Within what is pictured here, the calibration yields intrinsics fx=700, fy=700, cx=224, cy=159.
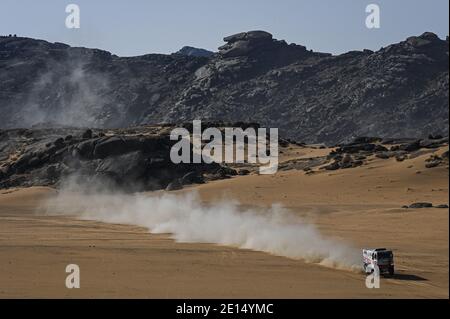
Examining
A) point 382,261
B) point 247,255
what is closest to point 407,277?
point 382,261

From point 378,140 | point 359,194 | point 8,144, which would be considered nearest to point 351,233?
point 359,194

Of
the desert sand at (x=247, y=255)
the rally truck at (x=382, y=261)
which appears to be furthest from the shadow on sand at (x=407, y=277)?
the rally truck at (x=382, y=261)

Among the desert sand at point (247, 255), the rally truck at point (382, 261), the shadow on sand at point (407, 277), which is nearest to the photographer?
the desert sand at point (247, 255)

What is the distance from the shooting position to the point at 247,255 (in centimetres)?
2677

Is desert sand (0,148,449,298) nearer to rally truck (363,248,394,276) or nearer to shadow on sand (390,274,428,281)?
shadow on sand (390,274,428,281)

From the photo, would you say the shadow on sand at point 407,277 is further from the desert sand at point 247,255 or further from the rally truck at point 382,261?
the rally truck at point 382,261

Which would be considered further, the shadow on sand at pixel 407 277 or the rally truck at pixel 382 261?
the rally truck at pixel 382 261

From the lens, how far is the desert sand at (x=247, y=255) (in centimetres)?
1944

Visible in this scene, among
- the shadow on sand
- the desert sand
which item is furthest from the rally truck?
the desert sand

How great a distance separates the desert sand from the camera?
19438 millimetres

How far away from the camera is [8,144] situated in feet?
276

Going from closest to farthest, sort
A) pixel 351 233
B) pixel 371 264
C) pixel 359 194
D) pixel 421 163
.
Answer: pixel 371 264 → pixel 351 233 → pixel 359 194 → pixel 421 163
